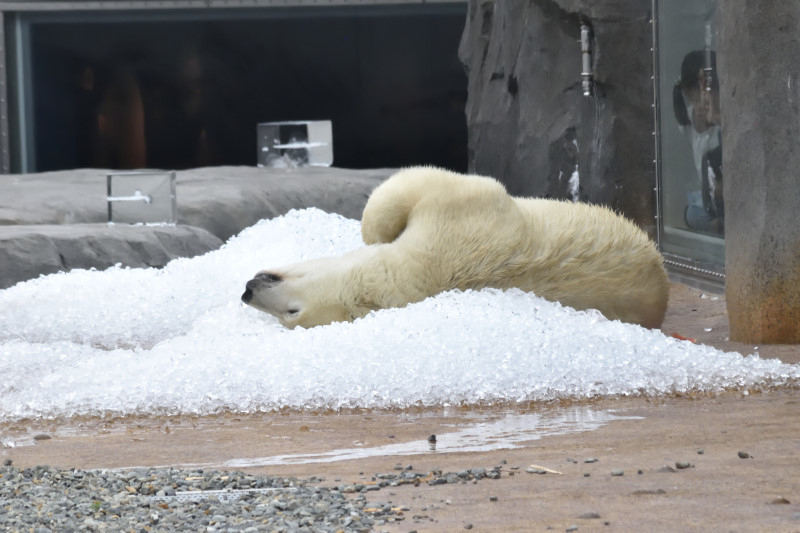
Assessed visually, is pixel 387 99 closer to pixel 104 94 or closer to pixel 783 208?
pixel 104 94

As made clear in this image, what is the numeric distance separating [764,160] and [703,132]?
246 centimetres

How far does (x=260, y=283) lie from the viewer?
13.2ft

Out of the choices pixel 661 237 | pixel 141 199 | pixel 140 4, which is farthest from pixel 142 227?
pixel 140 4

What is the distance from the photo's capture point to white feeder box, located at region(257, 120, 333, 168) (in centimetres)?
1270

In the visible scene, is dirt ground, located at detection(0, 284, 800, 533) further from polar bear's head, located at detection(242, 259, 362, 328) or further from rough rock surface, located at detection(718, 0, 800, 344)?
rough rock surface, located at detection(718, 0, 800, 344)

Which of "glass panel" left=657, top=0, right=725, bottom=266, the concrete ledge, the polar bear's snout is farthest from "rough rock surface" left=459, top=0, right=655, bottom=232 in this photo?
the polar bear's snout

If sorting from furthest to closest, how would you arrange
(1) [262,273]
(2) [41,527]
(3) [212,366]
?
1. (1) [262,273]
2. (3) [212,366]
3. (2) [41,527]

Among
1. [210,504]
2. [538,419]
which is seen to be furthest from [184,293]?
[210,504]

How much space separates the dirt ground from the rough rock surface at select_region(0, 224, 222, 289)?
3.03m

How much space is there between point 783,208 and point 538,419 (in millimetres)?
1711

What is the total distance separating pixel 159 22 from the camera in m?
14.1

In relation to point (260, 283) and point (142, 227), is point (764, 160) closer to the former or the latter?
point (260, 283)

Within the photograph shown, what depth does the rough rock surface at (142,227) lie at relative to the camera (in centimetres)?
635

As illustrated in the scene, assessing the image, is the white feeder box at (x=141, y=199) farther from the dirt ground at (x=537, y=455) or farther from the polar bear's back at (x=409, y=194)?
the dirt ground at (x=537, y=455)
